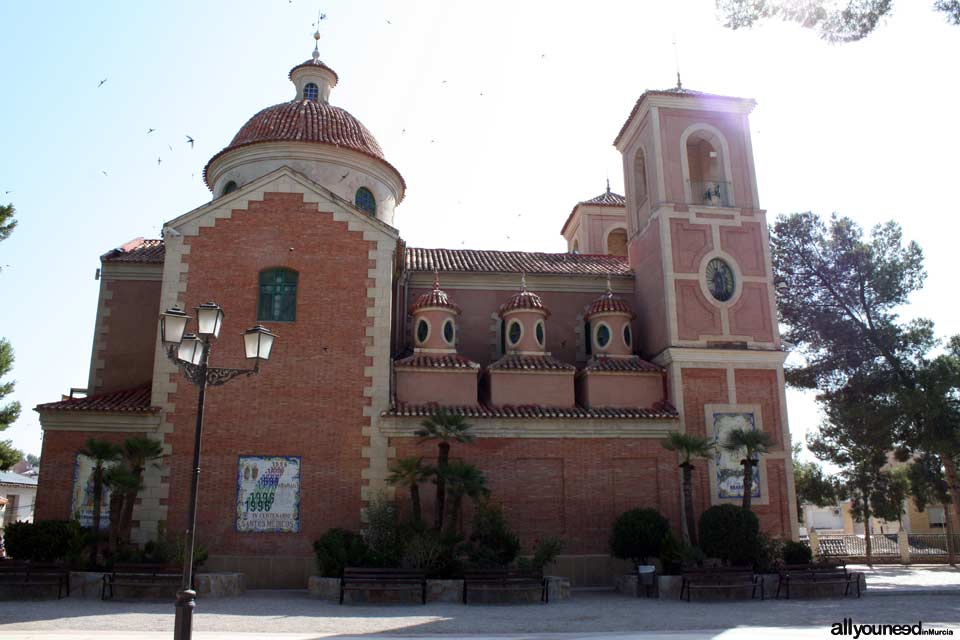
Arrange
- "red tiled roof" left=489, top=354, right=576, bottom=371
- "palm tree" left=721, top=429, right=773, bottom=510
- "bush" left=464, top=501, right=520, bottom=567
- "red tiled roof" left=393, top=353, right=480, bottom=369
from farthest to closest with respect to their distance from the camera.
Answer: "red tiled roof" left=489, top=354, right=576, bottom=371
"red tiled roof" left=393, top=353, right=480, bottom=369
"palm tree" left=721, top=429, right=773, bottom=510
"bush" left=464, top=501, right=520, bottom=567

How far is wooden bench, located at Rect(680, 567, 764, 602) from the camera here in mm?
15352

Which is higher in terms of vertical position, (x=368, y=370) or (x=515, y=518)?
(x=368, y=370)

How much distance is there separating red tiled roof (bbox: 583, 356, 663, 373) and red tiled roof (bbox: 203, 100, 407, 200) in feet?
31.3

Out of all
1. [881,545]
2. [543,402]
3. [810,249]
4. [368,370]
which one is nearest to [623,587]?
[543,402]

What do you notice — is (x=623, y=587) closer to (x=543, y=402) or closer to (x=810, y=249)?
(x=543, y=402)

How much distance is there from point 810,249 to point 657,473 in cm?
Result: 1356

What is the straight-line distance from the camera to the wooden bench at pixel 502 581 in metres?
14.8

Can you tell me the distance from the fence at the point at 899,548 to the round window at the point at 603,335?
14646 millimetres

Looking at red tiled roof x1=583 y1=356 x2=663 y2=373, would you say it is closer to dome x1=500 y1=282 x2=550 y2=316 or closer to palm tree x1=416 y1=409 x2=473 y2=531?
dome x1=500 y1=282 x2=550 y2=316

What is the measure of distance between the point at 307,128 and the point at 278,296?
6879mm

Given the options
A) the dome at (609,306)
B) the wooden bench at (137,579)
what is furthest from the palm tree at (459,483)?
the dome at (609,306)

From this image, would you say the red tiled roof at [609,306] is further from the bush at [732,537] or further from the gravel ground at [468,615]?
the gravel ground at [468,615]

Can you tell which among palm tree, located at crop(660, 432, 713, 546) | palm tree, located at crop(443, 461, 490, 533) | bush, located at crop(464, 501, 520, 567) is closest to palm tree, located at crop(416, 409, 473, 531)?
palm tree, located at crop(443, 461, 490, 533)

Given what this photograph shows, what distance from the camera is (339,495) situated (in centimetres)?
1814
